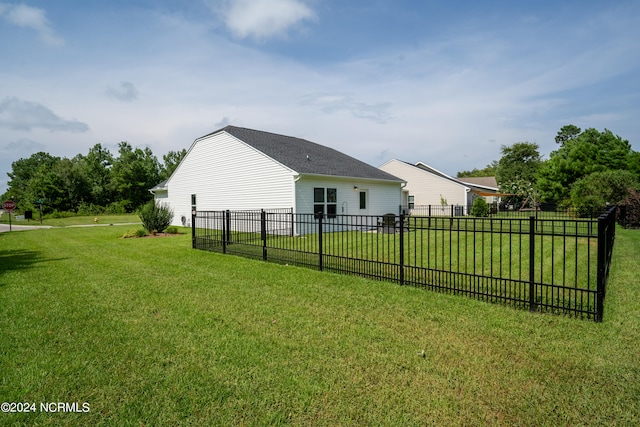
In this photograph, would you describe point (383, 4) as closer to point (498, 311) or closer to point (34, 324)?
point (498, 311)

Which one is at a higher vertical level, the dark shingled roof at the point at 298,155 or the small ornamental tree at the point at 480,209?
the dark shingled roof at the point at 298,155

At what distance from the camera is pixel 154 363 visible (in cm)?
334

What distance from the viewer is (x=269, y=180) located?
16328 mm

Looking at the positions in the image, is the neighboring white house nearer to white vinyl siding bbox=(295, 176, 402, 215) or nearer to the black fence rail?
white vinyl siding bbox=(295, 176, 402, 215)

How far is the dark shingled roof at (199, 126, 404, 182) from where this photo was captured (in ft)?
54.4

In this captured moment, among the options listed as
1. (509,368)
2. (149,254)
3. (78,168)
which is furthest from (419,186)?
(78,168)

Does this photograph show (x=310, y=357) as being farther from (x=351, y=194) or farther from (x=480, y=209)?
(x=480, y=209)

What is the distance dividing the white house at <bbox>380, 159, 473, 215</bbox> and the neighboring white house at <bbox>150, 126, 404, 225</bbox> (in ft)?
35.3

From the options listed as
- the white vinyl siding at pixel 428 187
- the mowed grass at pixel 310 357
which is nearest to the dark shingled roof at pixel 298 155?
the mowed grass at pixel 310 357

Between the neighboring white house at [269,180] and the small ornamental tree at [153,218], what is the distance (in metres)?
3.51

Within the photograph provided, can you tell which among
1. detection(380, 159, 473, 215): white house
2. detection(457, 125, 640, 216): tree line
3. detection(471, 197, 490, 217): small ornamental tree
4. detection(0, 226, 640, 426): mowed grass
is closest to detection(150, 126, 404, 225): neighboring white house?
detection(471, 197, 490, 217): small ornamental tree

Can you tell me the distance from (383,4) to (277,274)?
899 cm

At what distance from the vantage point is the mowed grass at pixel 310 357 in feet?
8.42

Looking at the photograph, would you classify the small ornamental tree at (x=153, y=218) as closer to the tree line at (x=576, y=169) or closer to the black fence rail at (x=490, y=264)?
the black fence rail at (x=490, y=264)
